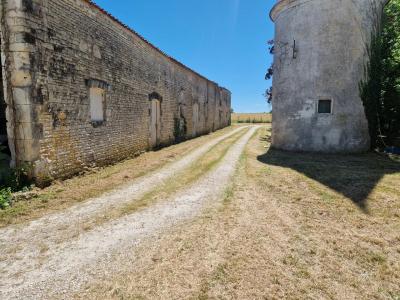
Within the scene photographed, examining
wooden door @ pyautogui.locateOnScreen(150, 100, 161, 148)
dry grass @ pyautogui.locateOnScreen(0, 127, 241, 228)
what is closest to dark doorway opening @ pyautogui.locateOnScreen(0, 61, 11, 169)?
dry grass @ pyautogui.locateOnScreen(0, 127, 241, 228)

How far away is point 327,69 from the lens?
11289mm

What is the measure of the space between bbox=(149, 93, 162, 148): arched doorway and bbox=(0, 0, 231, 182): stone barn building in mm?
309

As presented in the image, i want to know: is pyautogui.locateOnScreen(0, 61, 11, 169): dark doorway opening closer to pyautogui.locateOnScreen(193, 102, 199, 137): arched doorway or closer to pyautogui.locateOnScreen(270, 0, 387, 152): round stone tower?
pyautogui.locateOnScreen(270, 0, 387, 152): round stone tower

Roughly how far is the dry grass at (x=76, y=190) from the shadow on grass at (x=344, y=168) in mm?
5089

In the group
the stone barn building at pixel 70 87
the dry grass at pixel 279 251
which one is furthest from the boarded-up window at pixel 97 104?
the dry grass at pixel 279 251

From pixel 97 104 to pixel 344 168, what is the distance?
8.87 m

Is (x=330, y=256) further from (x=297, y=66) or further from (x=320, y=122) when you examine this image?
Answer: (x=297, y=66)

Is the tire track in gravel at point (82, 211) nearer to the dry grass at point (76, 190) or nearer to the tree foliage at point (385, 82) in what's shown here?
the dry grass at point (76, 190)

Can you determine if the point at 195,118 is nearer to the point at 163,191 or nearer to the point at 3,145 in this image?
the point at 163,191

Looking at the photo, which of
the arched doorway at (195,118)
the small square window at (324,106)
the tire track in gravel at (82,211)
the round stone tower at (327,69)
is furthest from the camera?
the arched doorway at (195,118)

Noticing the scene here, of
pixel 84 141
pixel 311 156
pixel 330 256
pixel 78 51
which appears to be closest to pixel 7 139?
pixel 84 141

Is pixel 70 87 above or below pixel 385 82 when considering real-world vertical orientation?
below

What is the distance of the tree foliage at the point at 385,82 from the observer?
454 inches

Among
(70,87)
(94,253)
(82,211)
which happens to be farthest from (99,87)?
(94,253)
